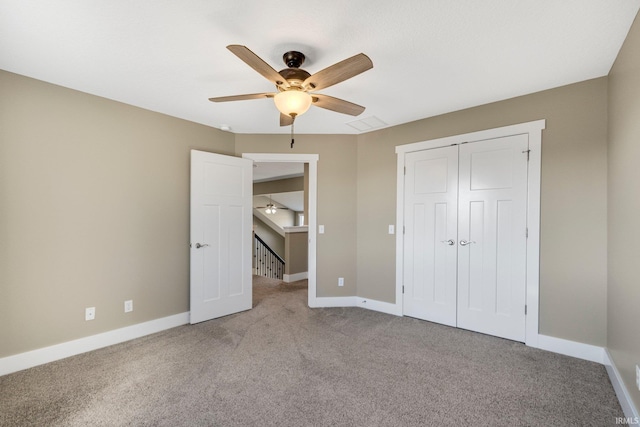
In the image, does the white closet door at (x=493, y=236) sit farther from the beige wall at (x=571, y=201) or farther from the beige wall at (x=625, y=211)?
the beige wall at (x=625, y=211)

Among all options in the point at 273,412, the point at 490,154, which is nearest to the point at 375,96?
the point at 490,154

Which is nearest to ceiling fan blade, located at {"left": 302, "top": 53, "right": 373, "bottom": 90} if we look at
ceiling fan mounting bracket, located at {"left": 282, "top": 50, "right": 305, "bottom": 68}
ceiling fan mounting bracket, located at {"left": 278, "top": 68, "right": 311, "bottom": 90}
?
ceiling fan mounting bracket, located at {"left": 278, "top": 68, "right": 311, "bottom": 90}

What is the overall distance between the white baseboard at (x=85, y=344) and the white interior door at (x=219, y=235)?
30 cm

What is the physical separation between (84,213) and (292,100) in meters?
2.27

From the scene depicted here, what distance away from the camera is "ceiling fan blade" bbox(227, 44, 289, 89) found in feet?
5.13

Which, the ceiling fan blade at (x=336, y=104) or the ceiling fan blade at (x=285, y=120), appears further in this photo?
the ceiling fan blade at (x=285, y=120)

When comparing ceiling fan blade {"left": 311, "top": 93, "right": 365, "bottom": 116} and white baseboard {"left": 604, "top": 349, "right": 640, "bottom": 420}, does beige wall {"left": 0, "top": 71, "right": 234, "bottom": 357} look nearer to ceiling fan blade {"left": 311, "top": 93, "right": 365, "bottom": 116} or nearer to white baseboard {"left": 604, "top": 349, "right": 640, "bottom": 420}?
ceiling fan blade {"left": 311, "top": 93, "right": 365, "bottom": 116}

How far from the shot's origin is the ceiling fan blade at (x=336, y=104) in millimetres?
2221

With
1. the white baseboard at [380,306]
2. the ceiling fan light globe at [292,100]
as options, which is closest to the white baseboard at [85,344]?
the white baseboard at [380,306]

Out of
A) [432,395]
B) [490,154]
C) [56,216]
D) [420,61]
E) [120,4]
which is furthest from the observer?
[490,154]

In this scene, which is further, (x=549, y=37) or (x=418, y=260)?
(x=418, y=260)

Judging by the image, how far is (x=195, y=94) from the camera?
9.32ft

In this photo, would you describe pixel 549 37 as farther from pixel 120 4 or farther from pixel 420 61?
pixel 120 4

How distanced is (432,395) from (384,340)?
94 centimetres
